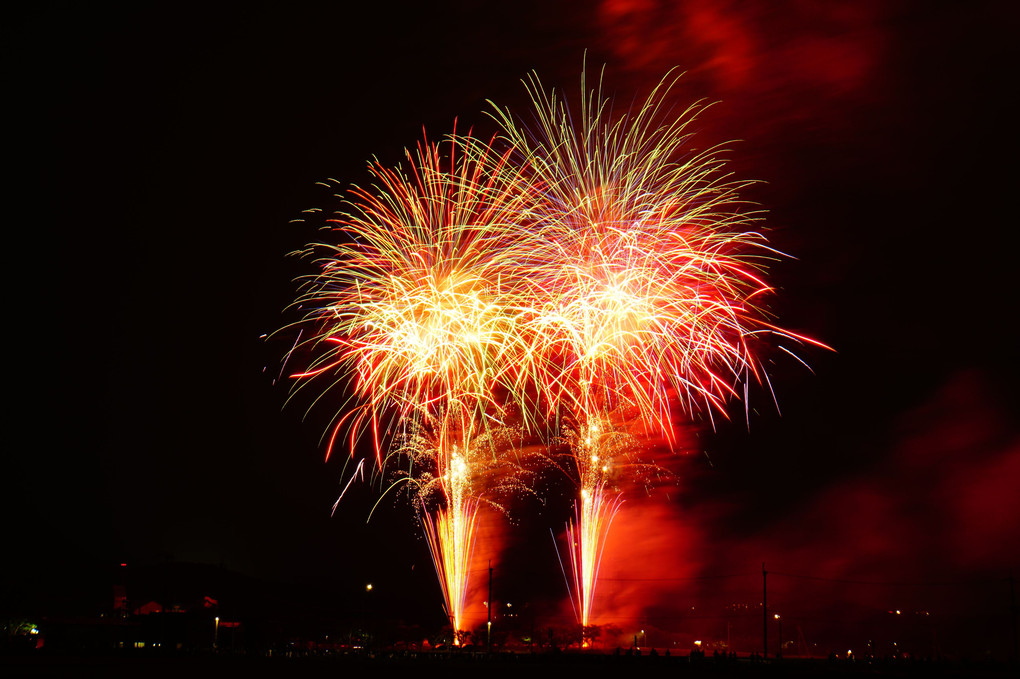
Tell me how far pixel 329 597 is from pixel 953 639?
10209cm

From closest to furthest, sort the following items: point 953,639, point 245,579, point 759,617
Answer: point 953,639, point 759,617, point 245,579

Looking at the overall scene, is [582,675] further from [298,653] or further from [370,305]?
[298,653]

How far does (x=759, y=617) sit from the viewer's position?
186 ft

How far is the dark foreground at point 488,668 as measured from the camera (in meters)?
27.1

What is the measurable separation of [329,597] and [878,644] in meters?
97.5

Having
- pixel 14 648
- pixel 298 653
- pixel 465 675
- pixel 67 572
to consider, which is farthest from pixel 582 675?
pixel 67 572

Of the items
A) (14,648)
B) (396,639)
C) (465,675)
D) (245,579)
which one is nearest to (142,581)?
(245,579)

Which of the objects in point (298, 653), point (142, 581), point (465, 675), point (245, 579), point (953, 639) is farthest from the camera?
point (245, 579)

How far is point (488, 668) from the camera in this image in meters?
31.9

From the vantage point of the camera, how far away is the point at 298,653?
44.4m

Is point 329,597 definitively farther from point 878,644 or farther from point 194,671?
point 194,671

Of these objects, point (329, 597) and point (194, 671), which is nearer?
point (194, 671)

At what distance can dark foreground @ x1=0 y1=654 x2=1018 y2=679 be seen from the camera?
2711cm

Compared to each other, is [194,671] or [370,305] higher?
[370,305]
